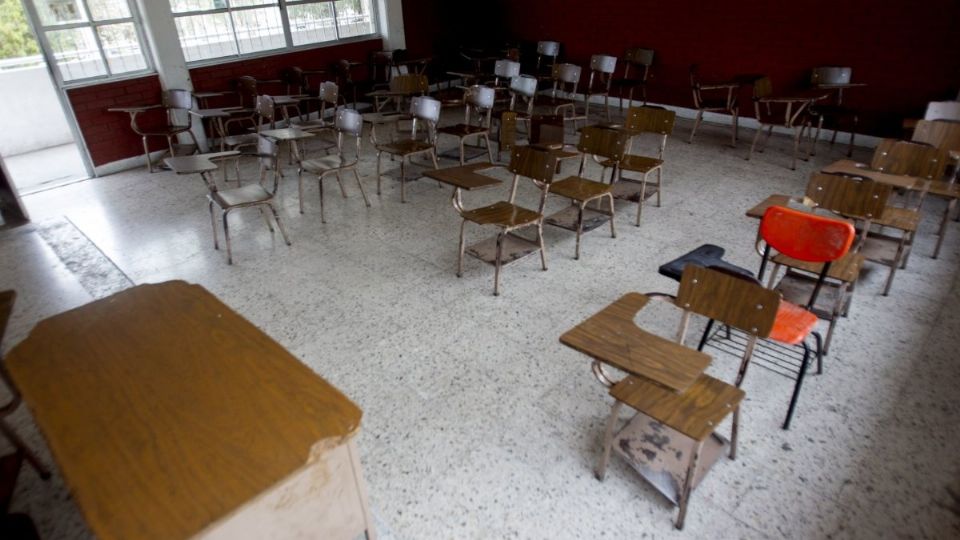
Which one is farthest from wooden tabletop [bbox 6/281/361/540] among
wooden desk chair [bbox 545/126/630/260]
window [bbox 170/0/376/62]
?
window [bbox 170/0/376/62]

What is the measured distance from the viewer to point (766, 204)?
3150 mm

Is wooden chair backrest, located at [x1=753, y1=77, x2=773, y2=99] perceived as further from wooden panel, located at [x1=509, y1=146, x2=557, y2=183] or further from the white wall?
the white wall

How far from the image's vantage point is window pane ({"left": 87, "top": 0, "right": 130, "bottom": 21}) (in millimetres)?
5777

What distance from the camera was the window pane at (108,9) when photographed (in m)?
5.78

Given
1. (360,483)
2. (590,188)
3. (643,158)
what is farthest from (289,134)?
(360,483)

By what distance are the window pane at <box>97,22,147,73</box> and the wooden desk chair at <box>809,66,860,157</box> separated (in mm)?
7670

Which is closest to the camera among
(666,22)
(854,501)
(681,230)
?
(854,501)

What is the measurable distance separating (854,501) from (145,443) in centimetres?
245

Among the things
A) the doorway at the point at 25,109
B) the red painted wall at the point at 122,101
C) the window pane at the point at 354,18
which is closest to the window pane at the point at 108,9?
the red painted wall at the point at 122,101

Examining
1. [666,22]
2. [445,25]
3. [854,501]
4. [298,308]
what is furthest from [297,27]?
[854,501]

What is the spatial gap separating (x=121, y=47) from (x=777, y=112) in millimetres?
8034

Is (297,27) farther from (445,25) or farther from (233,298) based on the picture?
(233,298)

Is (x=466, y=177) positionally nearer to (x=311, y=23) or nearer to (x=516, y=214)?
(x=516, y=214)

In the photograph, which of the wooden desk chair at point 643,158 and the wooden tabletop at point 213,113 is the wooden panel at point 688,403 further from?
the wooden tabletop at point 213,113
